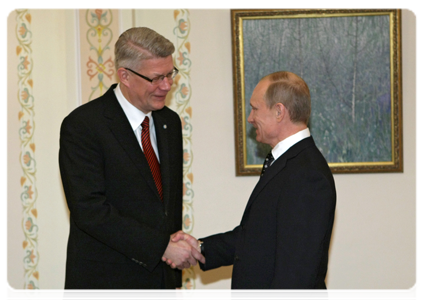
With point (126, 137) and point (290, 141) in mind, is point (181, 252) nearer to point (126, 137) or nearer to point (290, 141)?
point (126, 137)

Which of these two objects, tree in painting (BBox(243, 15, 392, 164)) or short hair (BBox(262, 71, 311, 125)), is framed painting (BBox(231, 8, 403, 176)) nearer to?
tree in painting (BBox(243, 15, 392, 164))

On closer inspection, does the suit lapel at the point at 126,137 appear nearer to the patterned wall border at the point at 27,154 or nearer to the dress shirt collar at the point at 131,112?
the dress shirt collar at the point at 131,112

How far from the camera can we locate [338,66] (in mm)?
3105

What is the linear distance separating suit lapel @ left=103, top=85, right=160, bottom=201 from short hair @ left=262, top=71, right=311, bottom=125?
692mm

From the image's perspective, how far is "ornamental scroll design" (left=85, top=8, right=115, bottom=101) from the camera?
3049 mm

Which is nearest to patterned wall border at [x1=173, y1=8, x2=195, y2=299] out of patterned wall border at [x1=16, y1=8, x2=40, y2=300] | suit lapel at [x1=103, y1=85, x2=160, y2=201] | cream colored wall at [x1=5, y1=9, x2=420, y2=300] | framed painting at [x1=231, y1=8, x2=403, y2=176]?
cream colored wall at [x1=5, y1=9, x2=420, y2=300]

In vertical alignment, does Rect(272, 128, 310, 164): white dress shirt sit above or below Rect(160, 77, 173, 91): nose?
below

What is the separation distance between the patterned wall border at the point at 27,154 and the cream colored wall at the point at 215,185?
0.04 metres

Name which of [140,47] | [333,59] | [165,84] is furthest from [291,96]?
[333,59]

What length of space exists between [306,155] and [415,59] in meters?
1.71

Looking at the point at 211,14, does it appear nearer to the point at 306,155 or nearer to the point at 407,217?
the point at 306,155

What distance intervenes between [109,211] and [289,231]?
0.87 meters

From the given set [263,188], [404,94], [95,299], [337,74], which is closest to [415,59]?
[404,94]

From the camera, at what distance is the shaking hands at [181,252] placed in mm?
2271
